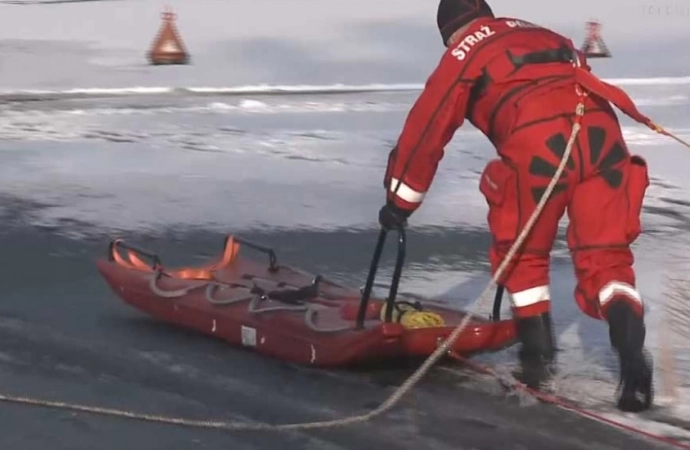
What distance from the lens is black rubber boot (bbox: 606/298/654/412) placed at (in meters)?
5.27

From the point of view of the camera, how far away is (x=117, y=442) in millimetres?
5031

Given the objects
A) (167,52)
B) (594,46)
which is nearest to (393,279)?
(167,52)

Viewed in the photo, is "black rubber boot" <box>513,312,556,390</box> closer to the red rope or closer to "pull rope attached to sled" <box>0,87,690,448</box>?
the red rope

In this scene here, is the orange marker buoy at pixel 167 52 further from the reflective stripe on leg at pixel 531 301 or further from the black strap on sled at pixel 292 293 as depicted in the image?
the reflective stripe on leg at pixel 531 301

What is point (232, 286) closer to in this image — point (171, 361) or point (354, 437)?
point (171, 361)

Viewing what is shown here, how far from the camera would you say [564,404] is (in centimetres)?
545

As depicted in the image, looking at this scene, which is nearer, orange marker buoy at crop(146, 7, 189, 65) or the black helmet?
the black helmet

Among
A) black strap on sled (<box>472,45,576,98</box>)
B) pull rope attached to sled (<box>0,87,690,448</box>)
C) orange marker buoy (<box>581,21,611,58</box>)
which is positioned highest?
black strap on sled (<box>472,45,576,98</box>)

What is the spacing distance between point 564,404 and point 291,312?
1.30 metres

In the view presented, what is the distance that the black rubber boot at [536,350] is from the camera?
18.8 ft

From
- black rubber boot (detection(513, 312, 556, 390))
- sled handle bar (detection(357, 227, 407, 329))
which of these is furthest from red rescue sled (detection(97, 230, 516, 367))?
black rubber boot (detection(513, 312, 556, 390))

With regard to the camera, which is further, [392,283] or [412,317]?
[412,317]

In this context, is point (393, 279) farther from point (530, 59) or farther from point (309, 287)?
point (530, 59)

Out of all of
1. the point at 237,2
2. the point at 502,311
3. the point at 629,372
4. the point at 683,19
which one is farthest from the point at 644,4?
the point at 629,372
